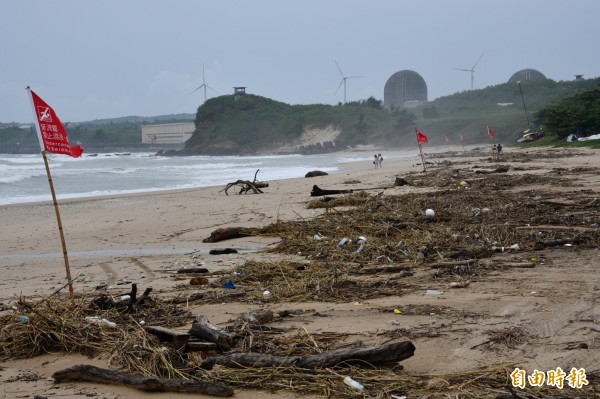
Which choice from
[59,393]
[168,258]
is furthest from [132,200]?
[59,393]

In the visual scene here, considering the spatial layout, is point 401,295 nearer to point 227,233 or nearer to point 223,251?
point 223,251

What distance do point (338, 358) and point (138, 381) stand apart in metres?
1.21

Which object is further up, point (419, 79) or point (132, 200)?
point (419, 79)

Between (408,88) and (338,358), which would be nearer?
(338,358)

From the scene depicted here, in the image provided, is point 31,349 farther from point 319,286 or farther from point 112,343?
point 319,286

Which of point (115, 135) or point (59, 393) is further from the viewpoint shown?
point (115, 135)

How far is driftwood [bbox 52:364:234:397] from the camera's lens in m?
3.90

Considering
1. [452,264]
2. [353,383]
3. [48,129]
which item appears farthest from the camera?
[452,264]

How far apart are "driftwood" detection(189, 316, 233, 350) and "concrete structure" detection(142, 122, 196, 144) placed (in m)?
135

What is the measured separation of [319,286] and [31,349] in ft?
8.62

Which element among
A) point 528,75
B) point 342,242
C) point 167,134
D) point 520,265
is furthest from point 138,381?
point 528,75

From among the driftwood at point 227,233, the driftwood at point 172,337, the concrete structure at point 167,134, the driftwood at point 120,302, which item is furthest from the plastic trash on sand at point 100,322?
the concrete structure at point 167,134

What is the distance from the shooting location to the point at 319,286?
6.46m

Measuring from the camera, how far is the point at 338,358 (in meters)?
4.07
